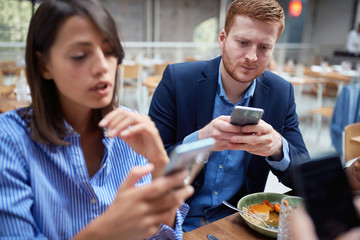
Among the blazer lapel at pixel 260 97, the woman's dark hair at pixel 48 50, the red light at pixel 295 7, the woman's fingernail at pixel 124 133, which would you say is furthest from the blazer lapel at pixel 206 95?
the red light at pixel 295 7

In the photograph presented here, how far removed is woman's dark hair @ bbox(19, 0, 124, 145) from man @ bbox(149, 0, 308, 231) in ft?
2.05

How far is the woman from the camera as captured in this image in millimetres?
833

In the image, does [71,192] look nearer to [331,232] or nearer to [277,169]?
[331,232]

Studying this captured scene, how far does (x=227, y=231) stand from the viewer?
42.6 inches

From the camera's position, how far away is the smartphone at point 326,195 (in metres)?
0.55

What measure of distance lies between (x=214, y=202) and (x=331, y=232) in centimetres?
102

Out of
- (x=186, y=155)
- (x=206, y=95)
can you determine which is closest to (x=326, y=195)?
(x=186, y=155)

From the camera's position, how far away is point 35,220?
0.89m

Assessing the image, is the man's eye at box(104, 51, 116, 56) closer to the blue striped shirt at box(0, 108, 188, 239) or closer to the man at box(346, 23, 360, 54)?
the blue striped shirt at box(0, 108, 188, 239)

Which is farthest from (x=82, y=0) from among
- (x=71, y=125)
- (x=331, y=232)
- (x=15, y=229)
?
(x=331, y=232)

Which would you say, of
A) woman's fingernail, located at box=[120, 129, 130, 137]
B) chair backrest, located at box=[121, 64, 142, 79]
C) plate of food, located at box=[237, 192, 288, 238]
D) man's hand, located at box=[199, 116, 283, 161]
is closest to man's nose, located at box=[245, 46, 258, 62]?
man's hand, located at box=[199, 116, 283, 161]

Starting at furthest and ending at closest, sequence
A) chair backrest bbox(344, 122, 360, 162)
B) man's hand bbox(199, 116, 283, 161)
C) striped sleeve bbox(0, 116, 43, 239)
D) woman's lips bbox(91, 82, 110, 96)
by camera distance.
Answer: chair backrest bbox(344, 122, 360, 162) → man's hand bbox(199, 116, 283, 161) → woman's lips bbox(91, 82, 110, 96) → striped sleeve bbox(0, 116, 43, 239)

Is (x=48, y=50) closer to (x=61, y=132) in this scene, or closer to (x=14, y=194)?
(x=61, y=132)

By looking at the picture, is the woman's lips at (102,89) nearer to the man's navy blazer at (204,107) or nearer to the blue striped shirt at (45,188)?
the blue striped shirt at (45,188)
